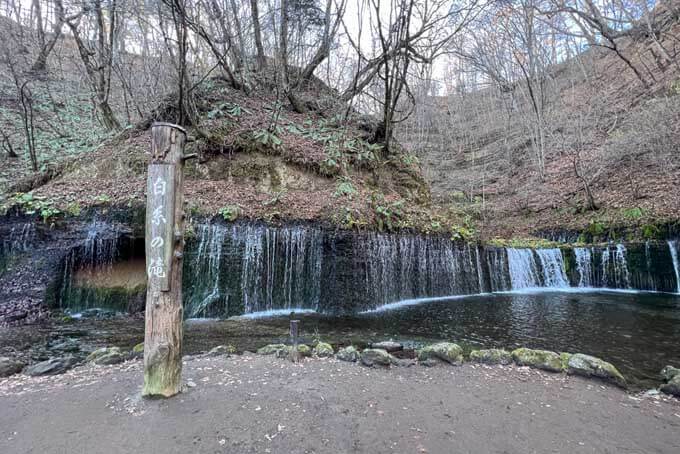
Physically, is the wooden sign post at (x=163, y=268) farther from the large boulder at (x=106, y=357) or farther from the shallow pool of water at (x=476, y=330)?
the shallow pool of water at (x=476, y=330)

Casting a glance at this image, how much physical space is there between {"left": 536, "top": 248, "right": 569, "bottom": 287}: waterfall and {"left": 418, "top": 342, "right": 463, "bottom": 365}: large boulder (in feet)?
30.8

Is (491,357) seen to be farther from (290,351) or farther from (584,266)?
(584,266)

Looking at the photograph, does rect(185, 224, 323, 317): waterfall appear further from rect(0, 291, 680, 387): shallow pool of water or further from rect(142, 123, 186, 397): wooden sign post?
rect(142, 123, 186, 397): wooden sign post

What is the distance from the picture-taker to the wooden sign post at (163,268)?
2.98m

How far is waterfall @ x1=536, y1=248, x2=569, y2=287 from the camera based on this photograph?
11.8 metres

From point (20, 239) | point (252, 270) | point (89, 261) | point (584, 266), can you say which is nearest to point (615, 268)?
point (584, 266)

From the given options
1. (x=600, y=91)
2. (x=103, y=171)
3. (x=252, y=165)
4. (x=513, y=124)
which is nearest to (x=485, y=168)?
(x=513, y=124)

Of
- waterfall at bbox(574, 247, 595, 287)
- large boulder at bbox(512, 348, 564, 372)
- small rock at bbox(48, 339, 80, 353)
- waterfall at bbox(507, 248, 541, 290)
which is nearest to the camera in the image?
large boulder at bbox(512, 348, 564, 372)

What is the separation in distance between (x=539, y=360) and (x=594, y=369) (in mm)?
532

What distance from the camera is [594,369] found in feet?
12.2

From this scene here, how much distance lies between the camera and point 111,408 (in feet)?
9.49

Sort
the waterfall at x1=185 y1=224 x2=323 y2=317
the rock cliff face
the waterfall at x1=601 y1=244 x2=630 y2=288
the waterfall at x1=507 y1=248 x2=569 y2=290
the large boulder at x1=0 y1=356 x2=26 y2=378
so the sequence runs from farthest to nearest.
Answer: the waterfall at x1=507 y1=248 x2=569 y2=290 → the waterfall at x1=601 y1=244 x2=630 y2=288 → the waterfall at x1=185 y1=224 x2=323 y2=317 → the rock cliff face → the large boulder at x1=0 y1=356 x2=26 y2=378

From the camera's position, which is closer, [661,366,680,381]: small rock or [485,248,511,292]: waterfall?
[661,366,680,381]: small rock

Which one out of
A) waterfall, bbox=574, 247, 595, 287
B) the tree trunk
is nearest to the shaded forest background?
the tree trunk
